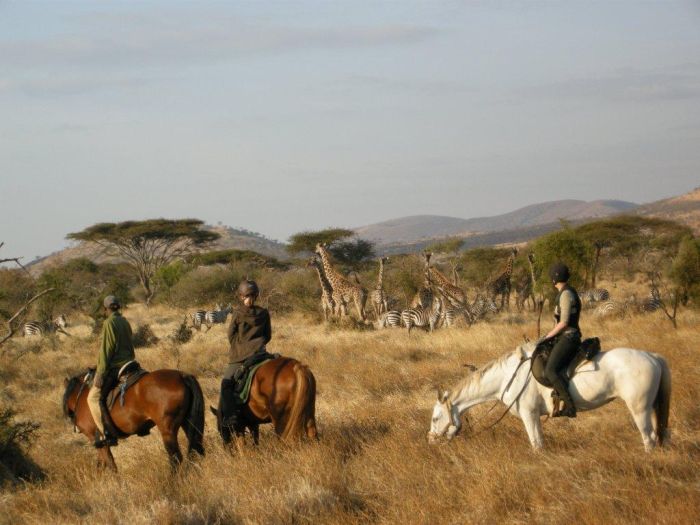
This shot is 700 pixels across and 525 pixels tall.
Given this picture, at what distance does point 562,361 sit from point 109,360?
14.5ft

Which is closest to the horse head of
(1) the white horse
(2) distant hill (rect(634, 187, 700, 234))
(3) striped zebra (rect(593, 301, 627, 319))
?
(1) the white horse

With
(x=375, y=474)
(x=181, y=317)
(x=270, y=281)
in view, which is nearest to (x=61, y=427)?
(x=375, y=474)

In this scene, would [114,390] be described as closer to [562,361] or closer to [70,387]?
[70,387]

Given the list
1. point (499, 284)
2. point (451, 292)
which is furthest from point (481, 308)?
point (499, 284)

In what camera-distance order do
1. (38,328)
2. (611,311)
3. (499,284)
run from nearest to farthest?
1. (611,311)
2. (499,284)
3. (38,328)

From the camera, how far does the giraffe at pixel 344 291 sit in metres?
23.6

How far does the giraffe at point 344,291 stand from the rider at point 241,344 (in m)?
14.9

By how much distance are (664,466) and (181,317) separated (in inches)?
986

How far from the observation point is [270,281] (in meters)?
33.8

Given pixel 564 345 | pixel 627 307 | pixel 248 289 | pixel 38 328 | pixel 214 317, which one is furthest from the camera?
pixel 38 328

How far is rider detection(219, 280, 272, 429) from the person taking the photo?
26.5 ft

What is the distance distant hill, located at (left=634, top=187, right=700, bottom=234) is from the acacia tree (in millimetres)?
71590

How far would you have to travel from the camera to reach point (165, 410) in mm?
7754

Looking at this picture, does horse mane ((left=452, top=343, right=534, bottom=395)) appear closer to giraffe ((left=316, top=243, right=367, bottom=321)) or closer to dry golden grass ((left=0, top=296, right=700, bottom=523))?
dry golden grass ((left=0, top=296, right=700, bottom=523))
